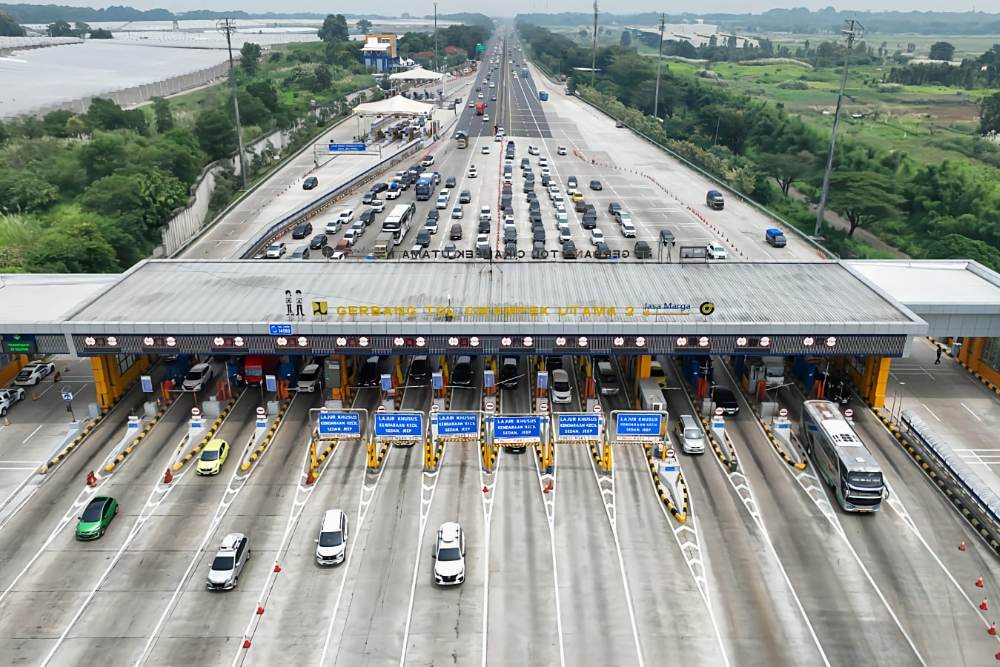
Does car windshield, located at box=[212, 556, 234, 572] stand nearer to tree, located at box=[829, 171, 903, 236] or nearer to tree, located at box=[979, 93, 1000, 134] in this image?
tree, located at box=[829, 171, 903, 236]

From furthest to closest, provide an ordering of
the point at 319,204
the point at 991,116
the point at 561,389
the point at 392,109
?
the point at 991,116 < the point at 392,109 < the point at 319,204 < the point at 561,389

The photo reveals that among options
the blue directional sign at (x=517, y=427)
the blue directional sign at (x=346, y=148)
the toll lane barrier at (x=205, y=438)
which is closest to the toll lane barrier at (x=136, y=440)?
the toll lane barrier at (x=205, y=438)

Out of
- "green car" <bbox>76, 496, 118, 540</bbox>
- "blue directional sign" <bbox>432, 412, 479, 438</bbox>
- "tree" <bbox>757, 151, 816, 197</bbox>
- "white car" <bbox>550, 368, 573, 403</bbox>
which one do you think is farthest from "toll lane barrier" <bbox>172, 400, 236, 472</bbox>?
"tree" <bbox>757, 151, 816, 197</bbox>

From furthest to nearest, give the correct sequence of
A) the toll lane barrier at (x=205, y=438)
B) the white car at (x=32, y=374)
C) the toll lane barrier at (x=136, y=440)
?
the white car at (x=32, y=374)
the toll lane barrier at (x=205, y=438)
the toll lane barrier at (x=136, y=440)

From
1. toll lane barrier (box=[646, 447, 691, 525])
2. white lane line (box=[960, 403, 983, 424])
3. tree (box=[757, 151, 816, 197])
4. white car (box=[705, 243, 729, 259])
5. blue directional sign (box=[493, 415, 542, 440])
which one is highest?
blue directional sign (box=[493, 415, 542, 440])

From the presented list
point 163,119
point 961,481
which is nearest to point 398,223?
point 961,481

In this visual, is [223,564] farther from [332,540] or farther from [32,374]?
[32,374]

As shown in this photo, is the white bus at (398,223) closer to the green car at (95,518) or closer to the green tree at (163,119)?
the green car at (95,518)
